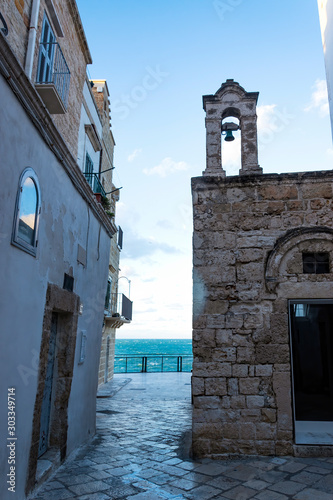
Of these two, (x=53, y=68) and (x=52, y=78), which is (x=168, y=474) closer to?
(x=52, y=78)

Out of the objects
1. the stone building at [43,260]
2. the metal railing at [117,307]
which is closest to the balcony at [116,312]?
the metal railing at [117,307]

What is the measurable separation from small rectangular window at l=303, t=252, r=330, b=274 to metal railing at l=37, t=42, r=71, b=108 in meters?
4.90

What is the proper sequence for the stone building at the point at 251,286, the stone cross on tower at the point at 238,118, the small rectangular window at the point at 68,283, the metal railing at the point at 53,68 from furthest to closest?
the metal railing at the point at 53,68 < the stone cross on tower at the point at 238,118 < the stone building at the point at 251,286 < the small rectangular window at the point at 68,283

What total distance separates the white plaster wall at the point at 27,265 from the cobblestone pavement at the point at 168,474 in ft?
1.96

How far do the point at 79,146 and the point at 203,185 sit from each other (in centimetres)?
424

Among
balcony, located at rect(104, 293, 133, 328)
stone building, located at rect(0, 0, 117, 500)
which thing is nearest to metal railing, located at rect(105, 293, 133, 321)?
balcony, located at rect(104, 293, 133, 328)

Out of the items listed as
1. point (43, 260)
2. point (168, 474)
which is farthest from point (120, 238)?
point (168, 474)

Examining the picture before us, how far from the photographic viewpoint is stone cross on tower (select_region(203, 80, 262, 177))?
6.22 metres

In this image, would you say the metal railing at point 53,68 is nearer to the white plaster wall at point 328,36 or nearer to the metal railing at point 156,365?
the white plaster wall at point 328,36

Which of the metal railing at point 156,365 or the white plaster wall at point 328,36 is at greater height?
the white plaster wall at point 328,36

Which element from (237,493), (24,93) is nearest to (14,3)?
(24,93)

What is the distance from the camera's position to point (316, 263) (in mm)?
5668

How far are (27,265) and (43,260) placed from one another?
0.48m

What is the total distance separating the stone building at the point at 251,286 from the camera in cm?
530
